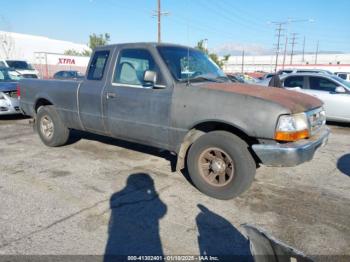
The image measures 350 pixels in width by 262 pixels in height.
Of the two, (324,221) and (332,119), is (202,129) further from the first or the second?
(332,119)

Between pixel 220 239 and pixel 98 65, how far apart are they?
3.51 metres

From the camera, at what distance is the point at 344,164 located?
568 centimetres

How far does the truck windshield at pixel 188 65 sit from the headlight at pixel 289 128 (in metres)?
1.43

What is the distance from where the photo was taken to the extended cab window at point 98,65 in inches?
205

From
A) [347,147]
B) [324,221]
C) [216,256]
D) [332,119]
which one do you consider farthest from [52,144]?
[332,119]

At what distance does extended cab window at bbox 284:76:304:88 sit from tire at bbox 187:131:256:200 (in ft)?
23.8

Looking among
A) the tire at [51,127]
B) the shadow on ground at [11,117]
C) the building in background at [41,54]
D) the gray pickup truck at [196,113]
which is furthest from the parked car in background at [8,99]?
the building in background at [41,54]

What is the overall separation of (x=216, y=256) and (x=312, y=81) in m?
8.54

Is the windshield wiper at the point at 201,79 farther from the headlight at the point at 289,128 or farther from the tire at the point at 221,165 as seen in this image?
the headlight at the point at 289,128

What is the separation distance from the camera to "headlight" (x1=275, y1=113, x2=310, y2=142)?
353 centimetres

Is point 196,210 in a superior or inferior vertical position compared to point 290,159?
inferior

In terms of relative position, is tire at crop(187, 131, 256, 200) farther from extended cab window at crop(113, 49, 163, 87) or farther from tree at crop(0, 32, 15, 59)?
tree at crop(0, 32, 15, 59)

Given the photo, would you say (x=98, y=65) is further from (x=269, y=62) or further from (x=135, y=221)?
(x=269, y=62)

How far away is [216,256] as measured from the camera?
2867mm
